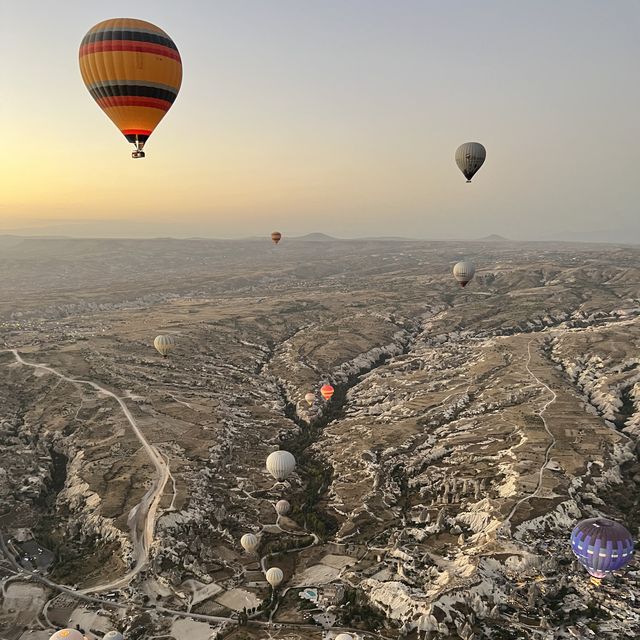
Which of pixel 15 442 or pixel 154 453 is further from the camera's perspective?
pixel 15 442

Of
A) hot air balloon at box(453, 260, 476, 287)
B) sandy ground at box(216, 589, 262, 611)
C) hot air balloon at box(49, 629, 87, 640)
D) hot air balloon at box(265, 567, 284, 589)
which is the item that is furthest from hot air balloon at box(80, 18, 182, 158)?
hot air balloon at box(453, 260, 476, 287)

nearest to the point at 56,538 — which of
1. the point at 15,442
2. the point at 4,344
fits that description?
the point at 15,442

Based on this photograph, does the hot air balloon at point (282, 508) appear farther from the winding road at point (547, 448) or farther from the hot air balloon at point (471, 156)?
the hot air balloon at point (471, 156)

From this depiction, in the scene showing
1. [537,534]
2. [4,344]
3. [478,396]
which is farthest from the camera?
[4,344]

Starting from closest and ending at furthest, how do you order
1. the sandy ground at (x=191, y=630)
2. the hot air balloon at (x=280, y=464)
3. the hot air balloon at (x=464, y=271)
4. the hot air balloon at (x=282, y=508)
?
the sandy ground at (x=191, y=630)
the hot air balloon at (x=280, y=464)
the hot air balloon at (x=282, y=508)
the hot air balloon at (x=464, y=271)

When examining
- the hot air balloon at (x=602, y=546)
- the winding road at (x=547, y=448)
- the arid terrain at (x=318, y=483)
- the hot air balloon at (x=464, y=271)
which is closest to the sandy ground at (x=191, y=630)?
the arid terrain at (x=318, y=483)

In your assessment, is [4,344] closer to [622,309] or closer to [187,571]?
[187,571]
